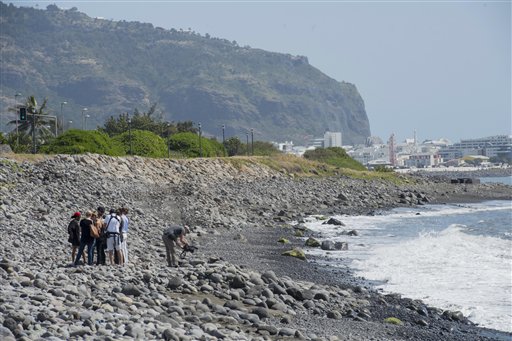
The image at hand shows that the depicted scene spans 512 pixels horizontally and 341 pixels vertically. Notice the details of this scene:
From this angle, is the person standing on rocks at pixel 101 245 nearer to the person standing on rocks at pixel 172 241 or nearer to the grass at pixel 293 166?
the person standing on rocks at pixel 172 241

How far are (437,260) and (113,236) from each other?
43.6ft

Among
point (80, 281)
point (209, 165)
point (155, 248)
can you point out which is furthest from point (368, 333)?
point (209, 165)

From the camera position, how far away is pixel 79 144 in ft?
184

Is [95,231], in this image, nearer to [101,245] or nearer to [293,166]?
[101,245]

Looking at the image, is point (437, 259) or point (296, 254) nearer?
point (296, 254)

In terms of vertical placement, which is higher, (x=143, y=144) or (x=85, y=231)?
(x=143, y=144)

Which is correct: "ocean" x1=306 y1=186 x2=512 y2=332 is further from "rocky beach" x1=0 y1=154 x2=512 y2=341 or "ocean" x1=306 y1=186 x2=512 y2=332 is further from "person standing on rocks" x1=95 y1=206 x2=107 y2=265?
"person standing on rocks" x1=95 y1=206 x2=107 y2=265

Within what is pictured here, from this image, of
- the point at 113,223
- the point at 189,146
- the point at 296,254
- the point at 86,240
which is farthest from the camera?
the point at 189,146

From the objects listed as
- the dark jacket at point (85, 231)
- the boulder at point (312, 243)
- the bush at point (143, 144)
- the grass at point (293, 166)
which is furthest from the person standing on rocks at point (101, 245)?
the grass at point (293, 166)

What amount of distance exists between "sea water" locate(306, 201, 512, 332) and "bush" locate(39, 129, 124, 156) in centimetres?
1666

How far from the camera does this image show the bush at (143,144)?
68.2 meters

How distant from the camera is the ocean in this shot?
21.1 m

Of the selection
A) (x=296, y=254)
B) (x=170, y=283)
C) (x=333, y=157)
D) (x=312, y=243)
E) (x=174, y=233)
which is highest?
(x=333, y=157)

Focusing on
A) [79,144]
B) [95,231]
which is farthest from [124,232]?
[79,144]
